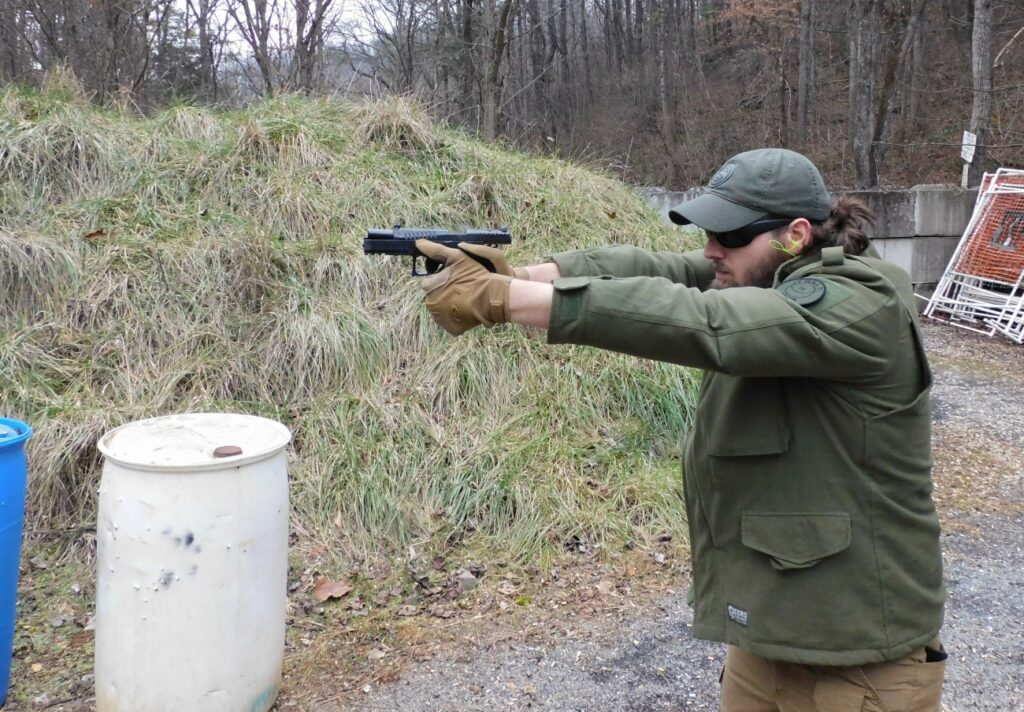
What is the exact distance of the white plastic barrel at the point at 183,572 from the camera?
9.12ft

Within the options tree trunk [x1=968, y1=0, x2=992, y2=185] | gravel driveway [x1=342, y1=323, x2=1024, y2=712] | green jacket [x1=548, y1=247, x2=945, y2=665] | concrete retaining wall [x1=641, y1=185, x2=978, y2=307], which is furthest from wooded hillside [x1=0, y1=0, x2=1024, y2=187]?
green jacket [x1=548, y1=247, x2=945, y2=665]

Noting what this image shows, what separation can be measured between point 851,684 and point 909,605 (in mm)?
221

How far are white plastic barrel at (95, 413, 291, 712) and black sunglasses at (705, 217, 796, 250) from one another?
71.7 inches

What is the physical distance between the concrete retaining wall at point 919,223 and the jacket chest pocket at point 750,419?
26.6 feet

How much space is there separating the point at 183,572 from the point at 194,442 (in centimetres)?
47

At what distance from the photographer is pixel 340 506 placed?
177 inches

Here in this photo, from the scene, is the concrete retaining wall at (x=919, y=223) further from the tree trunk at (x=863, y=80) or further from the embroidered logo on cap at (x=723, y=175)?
the embroidered logo on cap at (x=723, y=175)

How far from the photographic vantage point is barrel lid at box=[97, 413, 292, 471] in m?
2.82

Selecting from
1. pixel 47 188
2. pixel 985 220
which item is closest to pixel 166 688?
pixel 47 188

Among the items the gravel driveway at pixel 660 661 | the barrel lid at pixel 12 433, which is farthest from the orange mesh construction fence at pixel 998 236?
the barrel lid at pixel 12 433

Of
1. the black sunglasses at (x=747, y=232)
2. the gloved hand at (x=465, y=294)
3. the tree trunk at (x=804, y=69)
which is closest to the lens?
the gloved hand at (x=465, y=294)

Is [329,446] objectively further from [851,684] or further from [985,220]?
[985,220]

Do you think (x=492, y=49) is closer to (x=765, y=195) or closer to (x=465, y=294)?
(x=765, y=195)

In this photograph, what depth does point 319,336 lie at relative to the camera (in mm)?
5430
